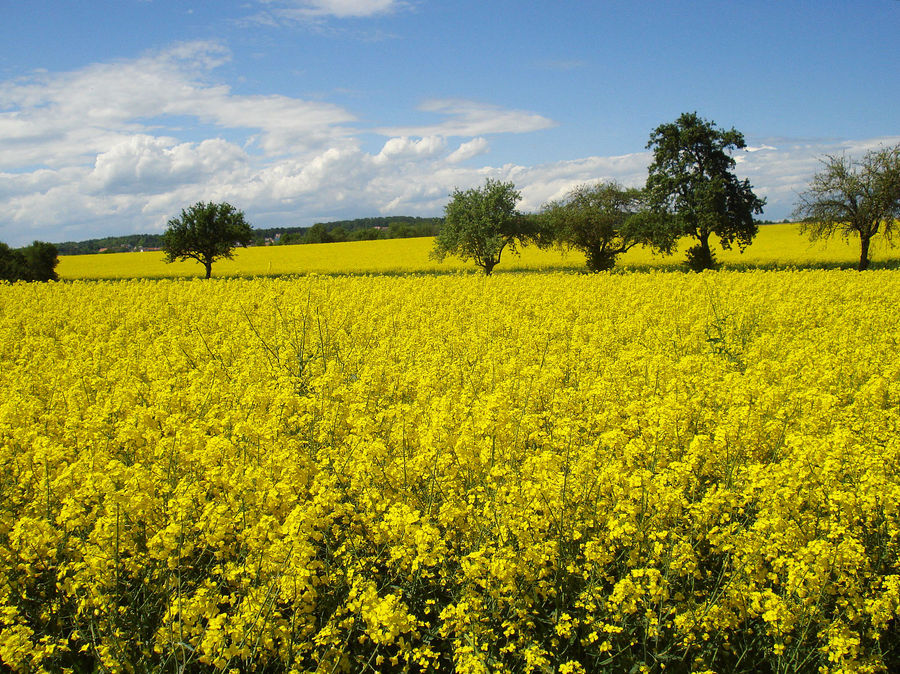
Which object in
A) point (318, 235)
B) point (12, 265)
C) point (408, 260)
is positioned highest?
point (318, 235)

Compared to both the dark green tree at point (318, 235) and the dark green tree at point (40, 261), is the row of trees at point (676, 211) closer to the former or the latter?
the dark green tree at point (40, 261)

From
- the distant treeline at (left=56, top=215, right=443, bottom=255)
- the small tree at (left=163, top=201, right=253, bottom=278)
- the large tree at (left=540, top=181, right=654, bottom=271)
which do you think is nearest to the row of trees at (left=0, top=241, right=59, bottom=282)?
the small tree at (left=163, top=201, right=253, bottom=278)

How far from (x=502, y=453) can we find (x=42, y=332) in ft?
45.1

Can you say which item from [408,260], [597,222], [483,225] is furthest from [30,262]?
[597,222]

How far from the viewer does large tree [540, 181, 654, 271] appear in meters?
38.8

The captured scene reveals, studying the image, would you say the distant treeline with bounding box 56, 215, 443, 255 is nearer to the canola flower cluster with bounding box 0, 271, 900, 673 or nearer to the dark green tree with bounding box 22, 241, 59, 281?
the dark green tree with bounding box 22, 241, 59, 281

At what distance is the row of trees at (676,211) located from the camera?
33344 millimetres

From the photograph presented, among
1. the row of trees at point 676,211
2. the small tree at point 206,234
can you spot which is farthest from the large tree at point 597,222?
the small tree at point 206,234

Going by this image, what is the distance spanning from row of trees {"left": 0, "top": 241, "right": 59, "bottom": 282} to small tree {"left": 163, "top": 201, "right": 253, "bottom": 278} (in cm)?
1711

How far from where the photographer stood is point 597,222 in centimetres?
3875

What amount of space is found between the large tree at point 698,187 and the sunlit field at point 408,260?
336 cm

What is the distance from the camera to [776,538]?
4.03m

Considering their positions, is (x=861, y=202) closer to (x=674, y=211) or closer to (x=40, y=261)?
(x=674, y=211)

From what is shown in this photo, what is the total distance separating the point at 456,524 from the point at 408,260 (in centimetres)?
4696
